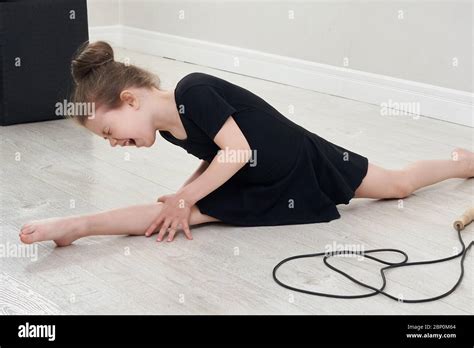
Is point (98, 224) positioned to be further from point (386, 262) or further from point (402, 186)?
point (402, 186)

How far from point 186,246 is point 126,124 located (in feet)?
0.93

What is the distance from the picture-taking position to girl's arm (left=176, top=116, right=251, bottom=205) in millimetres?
1759

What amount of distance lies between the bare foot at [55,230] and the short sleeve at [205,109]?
32 cm

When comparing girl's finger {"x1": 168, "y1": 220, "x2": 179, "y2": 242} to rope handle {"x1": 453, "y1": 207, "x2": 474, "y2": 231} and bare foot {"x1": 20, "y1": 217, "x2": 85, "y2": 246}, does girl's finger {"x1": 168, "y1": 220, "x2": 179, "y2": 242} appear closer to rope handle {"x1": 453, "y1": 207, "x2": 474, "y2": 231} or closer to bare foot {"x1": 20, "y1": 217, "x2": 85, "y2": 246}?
bare foot {"x1": 20, "y1": 217, "x2": 85, "y2": 246}

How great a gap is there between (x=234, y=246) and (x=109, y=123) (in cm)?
36

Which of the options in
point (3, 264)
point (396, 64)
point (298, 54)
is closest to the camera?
point (3, 264)

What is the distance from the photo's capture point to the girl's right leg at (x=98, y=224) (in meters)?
1.70

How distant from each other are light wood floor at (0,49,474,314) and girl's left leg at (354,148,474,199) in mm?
29

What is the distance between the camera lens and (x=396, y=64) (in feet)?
9.84

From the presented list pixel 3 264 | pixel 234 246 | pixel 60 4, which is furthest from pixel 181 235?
pixel 60 4

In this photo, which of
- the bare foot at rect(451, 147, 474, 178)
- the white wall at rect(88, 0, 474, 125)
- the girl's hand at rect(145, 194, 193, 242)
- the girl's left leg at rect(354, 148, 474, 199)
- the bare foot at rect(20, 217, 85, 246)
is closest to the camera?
the bare foot at rect(20, 217, 85, 246)

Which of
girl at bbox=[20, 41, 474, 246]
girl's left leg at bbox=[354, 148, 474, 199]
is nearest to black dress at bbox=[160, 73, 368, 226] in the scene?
girl at bbox=[20, 41, 474, 246]

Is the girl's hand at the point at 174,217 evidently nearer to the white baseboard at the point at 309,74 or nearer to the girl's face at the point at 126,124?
the girl's face at the point at 126,124
